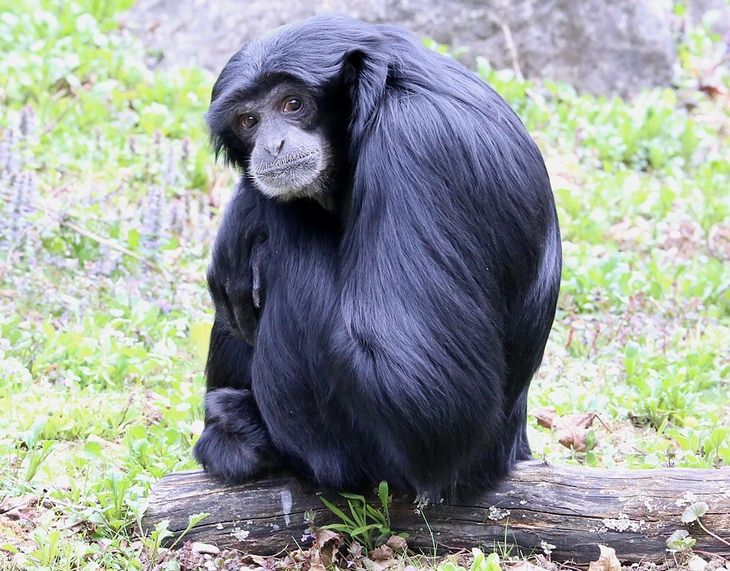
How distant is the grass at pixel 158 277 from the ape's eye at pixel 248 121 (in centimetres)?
174

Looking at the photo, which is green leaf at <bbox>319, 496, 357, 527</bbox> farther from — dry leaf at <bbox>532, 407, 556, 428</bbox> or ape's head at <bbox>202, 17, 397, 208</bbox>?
dry leaf at <bbox>532, 407, 556, 428</bbox>

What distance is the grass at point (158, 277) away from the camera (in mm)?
5250

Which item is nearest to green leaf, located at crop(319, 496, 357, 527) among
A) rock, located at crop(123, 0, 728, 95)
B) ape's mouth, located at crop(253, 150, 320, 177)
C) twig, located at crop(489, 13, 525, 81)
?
ape's mouth, located at crop(253, 150, 320, 177)

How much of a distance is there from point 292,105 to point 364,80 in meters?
0.43

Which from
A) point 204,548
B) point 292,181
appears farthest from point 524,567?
point 292,181

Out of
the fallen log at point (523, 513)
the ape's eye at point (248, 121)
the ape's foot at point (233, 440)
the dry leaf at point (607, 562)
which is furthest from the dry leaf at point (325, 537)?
the ape's eye at point (248, 121)

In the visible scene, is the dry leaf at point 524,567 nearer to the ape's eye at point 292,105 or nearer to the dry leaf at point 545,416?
the dry leaf at point 545,416

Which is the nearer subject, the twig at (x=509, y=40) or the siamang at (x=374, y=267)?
the siamang at (x=374, y=267)

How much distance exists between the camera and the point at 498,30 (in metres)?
11.4

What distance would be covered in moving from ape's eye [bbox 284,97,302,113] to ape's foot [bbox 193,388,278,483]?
4.46ft

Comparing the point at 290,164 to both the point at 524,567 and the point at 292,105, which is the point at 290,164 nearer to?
the point at 292,105

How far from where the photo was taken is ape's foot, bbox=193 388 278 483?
4645 mm

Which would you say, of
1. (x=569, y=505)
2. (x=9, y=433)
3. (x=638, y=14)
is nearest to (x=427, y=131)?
(x=569, y=505)

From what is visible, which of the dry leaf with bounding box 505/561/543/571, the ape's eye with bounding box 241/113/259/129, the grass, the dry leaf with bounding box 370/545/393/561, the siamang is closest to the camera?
A: the siamang
